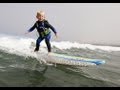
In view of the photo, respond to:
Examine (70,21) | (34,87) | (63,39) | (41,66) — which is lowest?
(34,87)

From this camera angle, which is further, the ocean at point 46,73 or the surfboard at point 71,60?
the surfboard at point 71,60

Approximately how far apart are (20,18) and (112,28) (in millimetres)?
5272

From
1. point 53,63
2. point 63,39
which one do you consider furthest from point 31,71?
point 63,39

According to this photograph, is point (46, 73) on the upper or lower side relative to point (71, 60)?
lower

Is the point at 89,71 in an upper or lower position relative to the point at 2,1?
lower

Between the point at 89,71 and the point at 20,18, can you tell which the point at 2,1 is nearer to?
the point at 20,18

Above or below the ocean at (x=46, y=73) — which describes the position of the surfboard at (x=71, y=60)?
above

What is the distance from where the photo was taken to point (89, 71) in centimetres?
781

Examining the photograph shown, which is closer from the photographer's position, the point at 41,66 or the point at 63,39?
the point at 41,66

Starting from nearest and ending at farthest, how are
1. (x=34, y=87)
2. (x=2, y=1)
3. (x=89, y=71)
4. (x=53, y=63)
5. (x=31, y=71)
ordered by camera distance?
(x=34, y=87) → (x=31, y=71) → (x=89, y=71) → (x=53, y=63) → (x=2, y=1)

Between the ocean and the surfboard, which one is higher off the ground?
the surfboard

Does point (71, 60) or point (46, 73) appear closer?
point (46, 73)

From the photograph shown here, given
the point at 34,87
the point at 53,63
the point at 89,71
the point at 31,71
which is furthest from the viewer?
the point at 53,63

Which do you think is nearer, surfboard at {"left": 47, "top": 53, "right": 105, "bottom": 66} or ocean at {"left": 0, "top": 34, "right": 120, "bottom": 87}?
ocean at {"left": 0, "top": 34, "right": 120, "bottom": 87}
